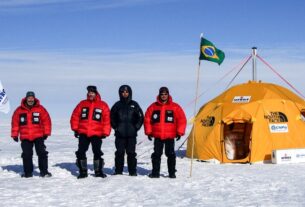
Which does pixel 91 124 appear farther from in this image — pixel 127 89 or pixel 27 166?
pixel 27 166

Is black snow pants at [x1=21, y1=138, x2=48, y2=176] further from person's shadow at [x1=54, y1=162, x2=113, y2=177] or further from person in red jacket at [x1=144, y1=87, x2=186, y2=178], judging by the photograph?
person in red jacket at [x1=144, y1=87, x2=186, y2=178]

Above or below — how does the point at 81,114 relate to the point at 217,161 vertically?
above

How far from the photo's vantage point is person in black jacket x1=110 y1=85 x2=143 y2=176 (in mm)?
10492

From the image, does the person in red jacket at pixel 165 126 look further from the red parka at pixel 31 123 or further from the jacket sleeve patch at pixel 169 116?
the red parka at pixel 31 123

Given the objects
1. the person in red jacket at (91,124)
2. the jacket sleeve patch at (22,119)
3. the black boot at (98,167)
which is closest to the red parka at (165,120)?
the person in red jacket at (91,124)

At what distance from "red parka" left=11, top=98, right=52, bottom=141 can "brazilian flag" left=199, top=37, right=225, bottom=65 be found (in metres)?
3.63

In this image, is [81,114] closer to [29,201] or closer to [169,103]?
[169,103]

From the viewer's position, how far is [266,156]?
13453 millimetres

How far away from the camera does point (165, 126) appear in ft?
34.1

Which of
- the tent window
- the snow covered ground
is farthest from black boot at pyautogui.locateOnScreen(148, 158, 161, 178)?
the tent window

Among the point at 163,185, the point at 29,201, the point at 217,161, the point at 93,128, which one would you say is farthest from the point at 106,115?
the point at 217,161

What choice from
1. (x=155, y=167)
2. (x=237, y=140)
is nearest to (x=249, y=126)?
(x=237, y=140)

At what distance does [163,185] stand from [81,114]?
233 cm

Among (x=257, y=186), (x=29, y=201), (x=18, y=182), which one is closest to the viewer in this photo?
(x=29, y=201)
